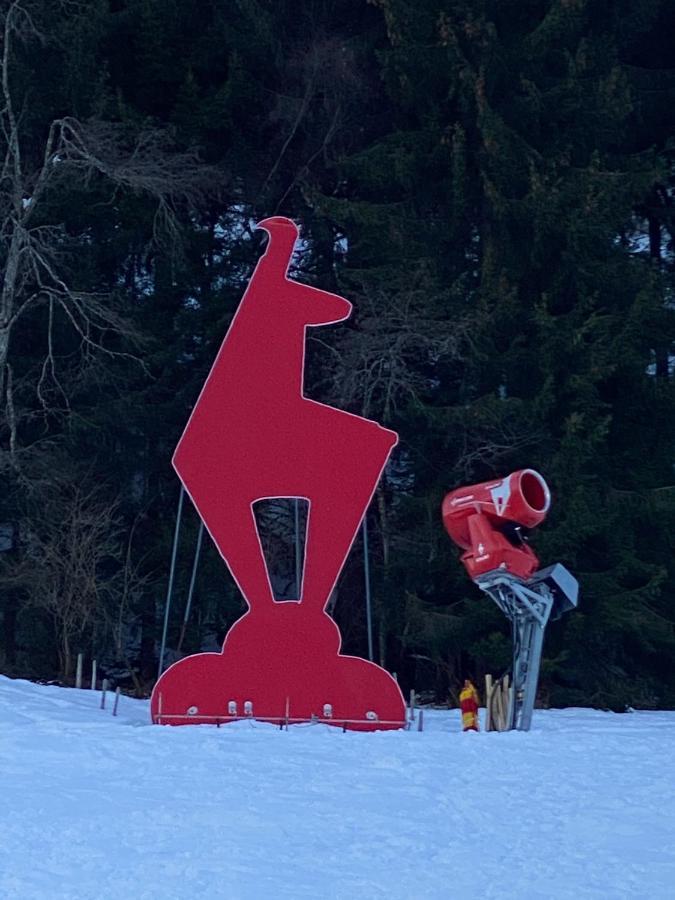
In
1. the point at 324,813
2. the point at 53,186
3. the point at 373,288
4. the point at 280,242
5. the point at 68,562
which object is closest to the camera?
the point at 324,813

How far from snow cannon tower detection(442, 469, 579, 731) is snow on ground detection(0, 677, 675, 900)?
86 centimetres

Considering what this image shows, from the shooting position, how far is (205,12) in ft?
67.8

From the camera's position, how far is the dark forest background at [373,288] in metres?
17.5

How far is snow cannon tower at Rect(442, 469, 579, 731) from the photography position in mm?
11828

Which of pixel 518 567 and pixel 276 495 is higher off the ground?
pixel 276 495

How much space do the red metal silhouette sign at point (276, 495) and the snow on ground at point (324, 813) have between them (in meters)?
0.41

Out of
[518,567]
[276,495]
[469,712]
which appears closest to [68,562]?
[276,495]

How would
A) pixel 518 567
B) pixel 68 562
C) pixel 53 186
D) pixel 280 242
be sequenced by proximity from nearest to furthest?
pixel 518 567 → pixel 280 242 → pixel 68 562 → pixel 53 186

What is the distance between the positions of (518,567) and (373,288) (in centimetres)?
725

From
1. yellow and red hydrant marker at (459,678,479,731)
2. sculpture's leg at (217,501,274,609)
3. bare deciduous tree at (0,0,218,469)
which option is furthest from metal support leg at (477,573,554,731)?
bare deciduous tree at (0,0,218,469)

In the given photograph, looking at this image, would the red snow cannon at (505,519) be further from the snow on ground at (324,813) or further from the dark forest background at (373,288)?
the dark forest background at (373,288)

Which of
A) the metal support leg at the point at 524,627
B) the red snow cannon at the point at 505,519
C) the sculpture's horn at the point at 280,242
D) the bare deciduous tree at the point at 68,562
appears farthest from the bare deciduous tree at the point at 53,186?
the metal support leg at the point at 524,627

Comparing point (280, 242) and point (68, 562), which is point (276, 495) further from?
point (68, 562)

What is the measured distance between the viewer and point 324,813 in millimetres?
7246
